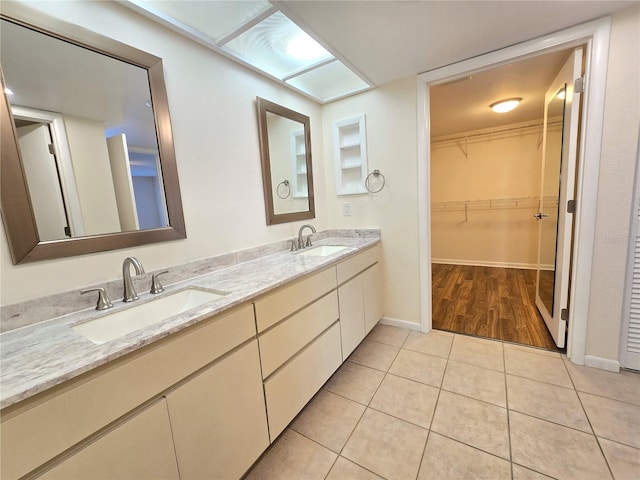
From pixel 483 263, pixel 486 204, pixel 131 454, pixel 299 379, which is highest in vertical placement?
pixel 486 204

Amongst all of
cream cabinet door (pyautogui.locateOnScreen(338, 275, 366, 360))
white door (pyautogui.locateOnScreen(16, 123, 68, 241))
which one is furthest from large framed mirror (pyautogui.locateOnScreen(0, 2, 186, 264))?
cream cabinet door (pyautogui.locateOnScreen(338, 275, 366, 360))

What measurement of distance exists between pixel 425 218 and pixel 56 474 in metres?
2.33

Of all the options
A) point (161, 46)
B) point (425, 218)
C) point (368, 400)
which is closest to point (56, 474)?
point (368, 400)

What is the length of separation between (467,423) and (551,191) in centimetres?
206

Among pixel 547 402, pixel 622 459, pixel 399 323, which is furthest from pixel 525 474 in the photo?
pixel 399 323

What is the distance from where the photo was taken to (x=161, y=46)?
134cm

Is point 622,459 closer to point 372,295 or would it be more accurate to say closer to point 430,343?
point 430,343

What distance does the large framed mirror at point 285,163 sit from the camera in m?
1.92

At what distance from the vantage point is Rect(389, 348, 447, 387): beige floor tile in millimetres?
1755

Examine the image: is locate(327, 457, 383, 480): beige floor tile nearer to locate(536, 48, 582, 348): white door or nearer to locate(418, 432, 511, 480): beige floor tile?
locate(418, 432, 511, 480): beige floor tile

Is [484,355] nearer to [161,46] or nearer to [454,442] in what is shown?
[454,442]

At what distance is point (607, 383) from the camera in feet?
5.21

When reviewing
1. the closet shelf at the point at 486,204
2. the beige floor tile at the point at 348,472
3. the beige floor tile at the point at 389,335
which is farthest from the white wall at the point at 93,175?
the closet shelf at the point at 486,204

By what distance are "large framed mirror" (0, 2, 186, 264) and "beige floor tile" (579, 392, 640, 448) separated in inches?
95.7
